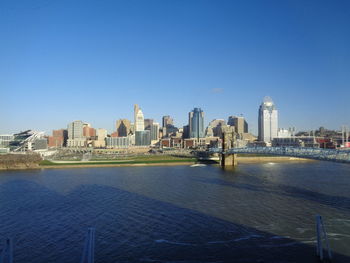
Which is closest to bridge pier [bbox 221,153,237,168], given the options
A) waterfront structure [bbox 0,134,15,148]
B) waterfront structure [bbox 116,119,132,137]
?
waterfront structure [bbox 0,134,15,148]

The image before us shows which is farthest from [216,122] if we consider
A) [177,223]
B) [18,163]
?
[177,223]

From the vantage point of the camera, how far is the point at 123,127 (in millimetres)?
127750

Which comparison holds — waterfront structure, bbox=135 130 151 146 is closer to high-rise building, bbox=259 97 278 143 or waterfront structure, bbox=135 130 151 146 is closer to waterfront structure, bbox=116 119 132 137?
waterfront structure, bbox=116 119 132 137

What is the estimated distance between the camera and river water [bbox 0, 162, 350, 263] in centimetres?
850

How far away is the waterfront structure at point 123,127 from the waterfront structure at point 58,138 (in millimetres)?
21333

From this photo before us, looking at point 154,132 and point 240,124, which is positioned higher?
point 240,124

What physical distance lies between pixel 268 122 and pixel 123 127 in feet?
211

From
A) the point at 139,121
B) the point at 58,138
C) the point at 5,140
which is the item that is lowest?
the point at 5,140

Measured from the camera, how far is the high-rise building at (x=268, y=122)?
13438cm

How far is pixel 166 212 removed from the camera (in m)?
13.1

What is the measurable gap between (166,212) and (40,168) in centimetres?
2846

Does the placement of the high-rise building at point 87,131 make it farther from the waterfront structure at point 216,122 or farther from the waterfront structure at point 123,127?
the waterfront structure at point 216,122

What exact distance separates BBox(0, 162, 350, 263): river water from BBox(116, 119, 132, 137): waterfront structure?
107711 mm

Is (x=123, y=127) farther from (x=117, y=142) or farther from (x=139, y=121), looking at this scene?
(x=117, y=142)
